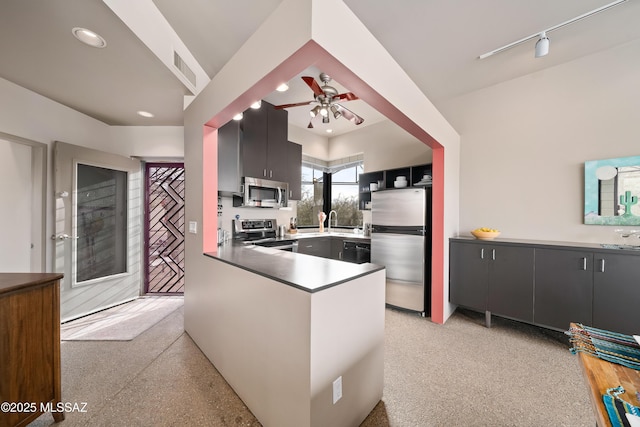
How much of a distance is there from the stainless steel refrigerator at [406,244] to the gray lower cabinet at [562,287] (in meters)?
1.10

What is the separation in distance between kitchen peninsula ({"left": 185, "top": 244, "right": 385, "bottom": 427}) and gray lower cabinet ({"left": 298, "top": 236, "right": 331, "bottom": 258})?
79.3 inches

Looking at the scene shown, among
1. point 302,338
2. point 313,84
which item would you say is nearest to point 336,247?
point 313,84

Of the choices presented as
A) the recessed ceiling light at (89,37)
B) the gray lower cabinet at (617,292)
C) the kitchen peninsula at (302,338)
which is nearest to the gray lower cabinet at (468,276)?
the gray lower cabinet at (617,292)

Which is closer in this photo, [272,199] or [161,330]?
[161,330]

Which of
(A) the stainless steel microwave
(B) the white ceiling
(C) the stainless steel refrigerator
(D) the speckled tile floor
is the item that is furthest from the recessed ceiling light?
(C) the stainless steel refrigerator

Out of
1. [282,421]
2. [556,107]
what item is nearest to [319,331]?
[282,421]

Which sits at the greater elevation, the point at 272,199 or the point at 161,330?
the point at 272,199

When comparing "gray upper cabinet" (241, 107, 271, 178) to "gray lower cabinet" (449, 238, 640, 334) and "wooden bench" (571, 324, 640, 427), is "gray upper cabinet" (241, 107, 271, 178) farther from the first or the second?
"wooden bench" (571, 324, 640, 427)

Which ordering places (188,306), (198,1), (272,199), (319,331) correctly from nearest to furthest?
(319,331) → (198,1) → (188,306) → (272,199)

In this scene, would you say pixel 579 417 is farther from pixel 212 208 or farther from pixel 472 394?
pixel 212 208

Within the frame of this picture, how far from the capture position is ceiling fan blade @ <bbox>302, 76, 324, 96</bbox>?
2.35 metres

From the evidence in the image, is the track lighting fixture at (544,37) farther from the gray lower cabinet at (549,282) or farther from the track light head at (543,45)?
the gray lower cabinet at (549,282)

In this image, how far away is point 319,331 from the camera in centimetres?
122

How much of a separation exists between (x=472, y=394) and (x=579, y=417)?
2.01ft
